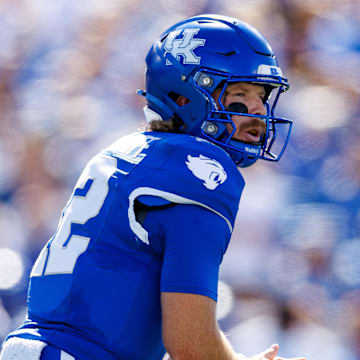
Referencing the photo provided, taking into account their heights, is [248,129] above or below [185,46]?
A: below

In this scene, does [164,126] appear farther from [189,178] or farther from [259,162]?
[259,162]

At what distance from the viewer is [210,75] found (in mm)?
1760

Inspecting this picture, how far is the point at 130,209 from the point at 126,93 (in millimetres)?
2582

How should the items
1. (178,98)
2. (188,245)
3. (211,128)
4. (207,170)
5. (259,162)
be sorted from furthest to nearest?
(259,162), (178,98), (211,128), (207,170), (188,245)

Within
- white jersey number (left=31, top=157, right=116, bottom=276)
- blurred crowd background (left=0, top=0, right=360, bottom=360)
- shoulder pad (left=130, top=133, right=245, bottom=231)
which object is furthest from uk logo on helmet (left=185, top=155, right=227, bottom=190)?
blurred crowd background (left=0, top=0, right=360, bottom=360)

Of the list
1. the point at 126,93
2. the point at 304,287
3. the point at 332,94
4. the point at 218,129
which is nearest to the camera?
the point at 218,129

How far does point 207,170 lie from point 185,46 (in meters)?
0.56

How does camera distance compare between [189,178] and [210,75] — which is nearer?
[189,178]

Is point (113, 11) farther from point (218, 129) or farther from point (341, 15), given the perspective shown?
point (218, 129)

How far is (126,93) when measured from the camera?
3873 mm

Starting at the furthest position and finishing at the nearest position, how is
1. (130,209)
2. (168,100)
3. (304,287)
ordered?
(304,287) < (168,100) < (130,209)

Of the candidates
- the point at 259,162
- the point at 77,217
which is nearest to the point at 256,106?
the point at 77,217

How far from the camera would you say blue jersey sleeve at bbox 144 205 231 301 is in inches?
50.2

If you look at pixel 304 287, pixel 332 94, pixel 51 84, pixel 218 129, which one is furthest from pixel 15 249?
pixel 218 129
